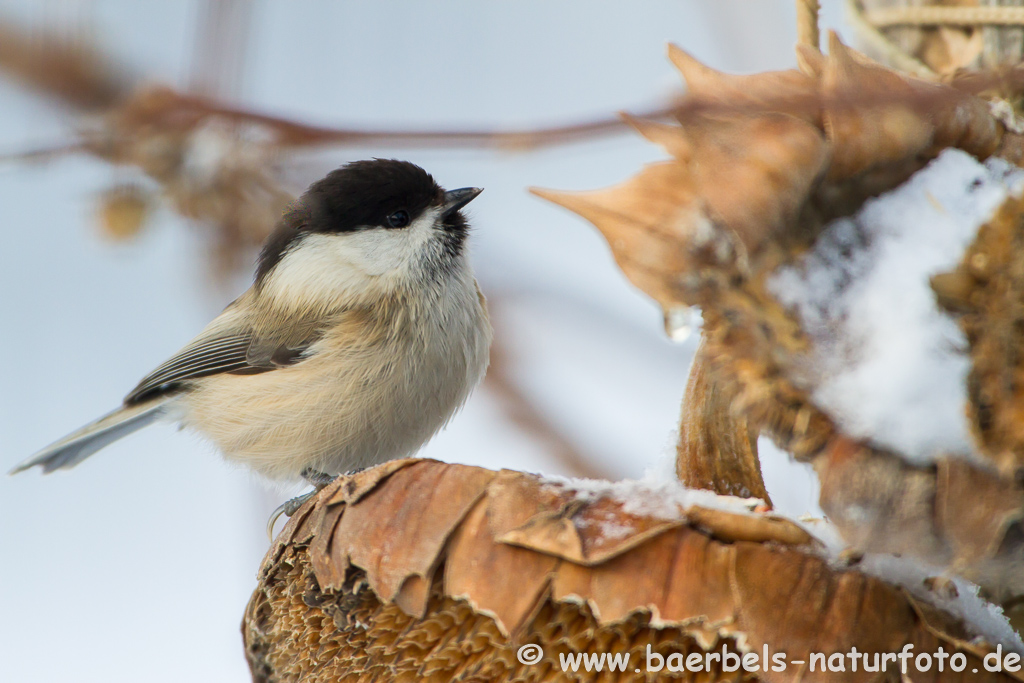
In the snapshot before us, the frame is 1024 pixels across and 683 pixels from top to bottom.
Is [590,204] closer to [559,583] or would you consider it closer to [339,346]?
[559,583]

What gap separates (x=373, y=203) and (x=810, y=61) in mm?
1283

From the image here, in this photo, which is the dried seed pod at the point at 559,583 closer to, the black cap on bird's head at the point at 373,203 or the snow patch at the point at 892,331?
the snow patch at the point at 892,331

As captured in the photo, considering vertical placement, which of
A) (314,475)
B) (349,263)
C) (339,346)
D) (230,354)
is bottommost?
(314,475)

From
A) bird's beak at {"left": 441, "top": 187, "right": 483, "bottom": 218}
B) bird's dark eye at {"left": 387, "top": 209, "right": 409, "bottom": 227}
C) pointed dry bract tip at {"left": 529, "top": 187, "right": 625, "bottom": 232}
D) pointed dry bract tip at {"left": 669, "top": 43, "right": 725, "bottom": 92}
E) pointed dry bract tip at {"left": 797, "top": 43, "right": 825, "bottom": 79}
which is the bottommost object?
bird's dark eye at {"left": 387, "top": 209, "right": 409, "bottom": 227}

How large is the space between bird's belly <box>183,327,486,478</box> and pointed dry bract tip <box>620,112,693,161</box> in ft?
3.48

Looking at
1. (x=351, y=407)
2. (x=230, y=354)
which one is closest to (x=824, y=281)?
(x=351, y=407)

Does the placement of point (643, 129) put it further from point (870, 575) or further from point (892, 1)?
point (892, 1)

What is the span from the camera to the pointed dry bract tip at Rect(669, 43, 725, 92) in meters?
0.64

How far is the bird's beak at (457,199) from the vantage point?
184 cm

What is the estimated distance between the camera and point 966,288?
1.97ft

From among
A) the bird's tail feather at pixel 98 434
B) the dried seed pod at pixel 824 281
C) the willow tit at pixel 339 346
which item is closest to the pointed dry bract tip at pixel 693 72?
Result: the dried seed pod at pixel 824 281

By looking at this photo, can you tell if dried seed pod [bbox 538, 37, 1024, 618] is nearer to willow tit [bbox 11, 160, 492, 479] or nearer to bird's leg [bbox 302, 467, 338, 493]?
willow tit [bbox 11, 160, 492, 479]

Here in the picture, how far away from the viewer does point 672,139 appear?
61 centimetres

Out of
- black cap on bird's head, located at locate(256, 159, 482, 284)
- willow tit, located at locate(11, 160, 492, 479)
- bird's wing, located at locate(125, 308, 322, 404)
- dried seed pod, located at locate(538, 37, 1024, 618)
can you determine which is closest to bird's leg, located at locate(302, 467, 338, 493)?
willow tit, located at locate(11, 160, 492, 479)
